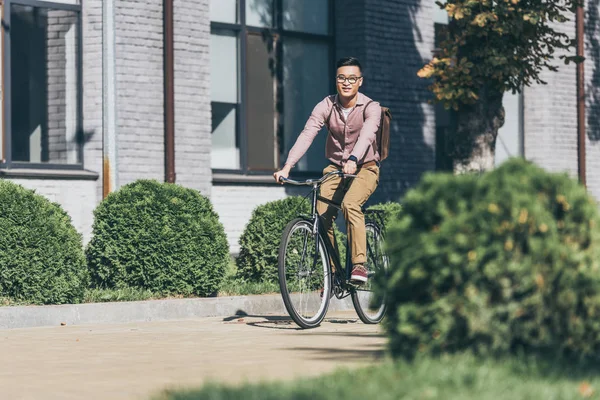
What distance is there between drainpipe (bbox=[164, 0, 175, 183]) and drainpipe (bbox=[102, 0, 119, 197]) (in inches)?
27.8

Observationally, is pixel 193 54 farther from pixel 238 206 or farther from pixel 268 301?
pixel 268 301

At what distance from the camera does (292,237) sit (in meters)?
10.2

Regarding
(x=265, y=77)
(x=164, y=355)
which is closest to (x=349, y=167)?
(x=164, y=355)

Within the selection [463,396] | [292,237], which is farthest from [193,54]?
[463,396]

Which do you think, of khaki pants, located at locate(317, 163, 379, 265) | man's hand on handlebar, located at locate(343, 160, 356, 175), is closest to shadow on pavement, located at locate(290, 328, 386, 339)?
khaki pants, located at locate(317, 163, 379, 265)

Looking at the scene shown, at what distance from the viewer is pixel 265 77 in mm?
17031

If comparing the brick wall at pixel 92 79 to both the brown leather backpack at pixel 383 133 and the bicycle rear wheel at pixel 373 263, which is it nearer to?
the bicycle rear wheel at pixel 373 263

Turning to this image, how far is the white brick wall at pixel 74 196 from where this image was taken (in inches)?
572

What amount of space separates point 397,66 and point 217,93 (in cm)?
295

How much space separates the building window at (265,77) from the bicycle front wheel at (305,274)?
6.12 metres

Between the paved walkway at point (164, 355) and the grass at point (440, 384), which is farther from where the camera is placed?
the paved walkway at point (164, 355)

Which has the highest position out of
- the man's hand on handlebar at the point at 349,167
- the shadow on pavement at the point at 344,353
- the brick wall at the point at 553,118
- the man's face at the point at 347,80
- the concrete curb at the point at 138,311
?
the brick wall at the point at 553,118

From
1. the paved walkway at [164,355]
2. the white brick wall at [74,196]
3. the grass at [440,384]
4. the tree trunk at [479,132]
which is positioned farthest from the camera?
the tree trunk at [479,132]

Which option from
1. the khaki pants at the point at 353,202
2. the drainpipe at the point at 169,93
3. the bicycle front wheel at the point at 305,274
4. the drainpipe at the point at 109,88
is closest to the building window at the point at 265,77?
the drainpipe at the point at 169,93
